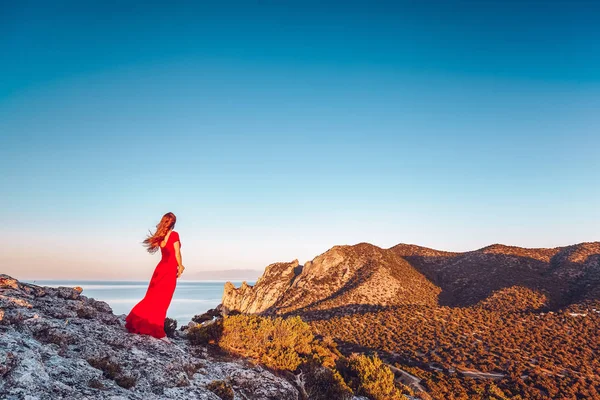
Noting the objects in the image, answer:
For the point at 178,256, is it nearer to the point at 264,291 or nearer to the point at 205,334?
the point at 205,334

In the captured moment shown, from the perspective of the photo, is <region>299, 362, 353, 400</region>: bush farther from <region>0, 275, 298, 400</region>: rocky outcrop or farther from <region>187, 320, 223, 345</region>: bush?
<region>187, 320, 223, 345</region>: bush

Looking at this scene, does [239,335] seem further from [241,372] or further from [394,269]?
[394,269]

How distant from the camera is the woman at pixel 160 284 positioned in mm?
8477

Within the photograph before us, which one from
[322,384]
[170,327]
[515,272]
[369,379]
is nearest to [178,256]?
[170,327]

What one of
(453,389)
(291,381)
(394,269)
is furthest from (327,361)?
(394,269)

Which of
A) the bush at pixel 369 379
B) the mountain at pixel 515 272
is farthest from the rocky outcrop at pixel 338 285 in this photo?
the bush at pixel 369 379

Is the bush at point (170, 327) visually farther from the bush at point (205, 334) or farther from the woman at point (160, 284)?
the woman at point (160, 284)

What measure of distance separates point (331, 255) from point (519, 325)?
4059 centimetres

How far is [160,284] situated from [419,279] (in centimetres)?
6329

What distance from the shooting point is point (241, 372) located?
8586 millimetres

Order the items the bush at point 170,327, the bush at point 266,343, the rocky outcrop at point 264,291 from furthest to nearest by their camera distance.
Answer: the rocky outcrop at point 264,291 → the bush at point 266,343 → the bush at point 170,327

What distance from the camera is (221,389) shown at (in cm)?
719

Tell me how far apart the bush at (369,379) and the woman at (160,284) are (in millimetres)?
7078

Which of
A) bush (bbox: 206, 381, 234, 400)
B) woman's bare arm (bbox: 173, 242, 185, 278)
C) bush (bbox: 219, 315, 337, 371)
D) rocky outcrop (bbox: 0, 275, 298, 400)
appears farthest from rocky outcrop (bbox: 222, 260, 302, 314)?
bush (bbox: 206, 381, 234, 400)
